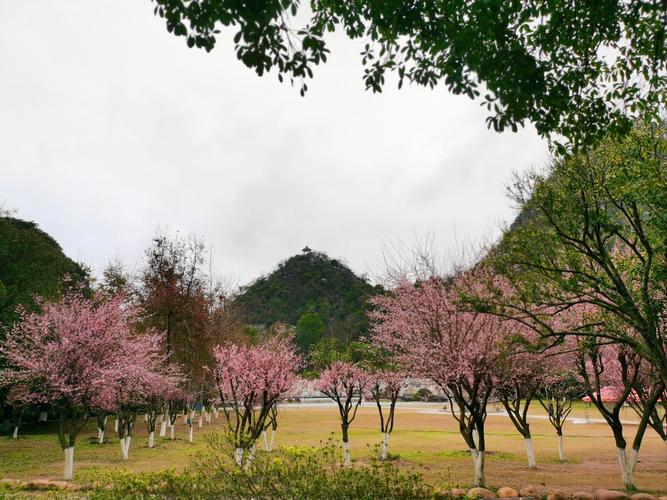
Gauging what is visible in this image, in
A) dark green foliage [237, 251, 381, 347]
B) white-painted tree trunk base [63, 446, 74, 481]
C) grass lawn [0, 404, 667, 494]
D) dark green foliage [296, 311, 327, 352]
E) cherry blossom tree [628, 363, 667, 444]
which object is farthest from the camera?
dark green foliage [237, 251, 381, 347]

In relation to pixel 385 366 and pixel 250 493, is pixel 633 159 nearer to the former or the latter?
pixel 250 493

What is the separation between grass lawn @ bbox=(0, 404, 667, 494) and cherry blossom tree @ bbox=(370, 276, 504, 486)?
1.94m

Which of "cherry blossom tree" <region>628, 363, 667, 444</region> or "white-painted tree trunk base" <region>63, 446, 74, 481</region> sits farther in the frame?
"white-painted tree trunk base" <region>63, 446, 74, 481</region>

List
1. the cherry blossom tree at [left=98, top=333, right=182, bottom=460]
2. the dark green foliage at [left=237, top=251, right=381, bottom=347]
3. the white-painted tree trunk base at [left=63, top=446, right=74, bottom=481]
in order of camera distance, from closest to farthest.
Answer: the white-painted tree trunk base at [left=63, top=446, right=74, bottom=481], the cherry blossom tree at [left=98, top=333, right=182, bottom=460], the dark green foliage at [left=237, top=251, right=381, bottom=347]

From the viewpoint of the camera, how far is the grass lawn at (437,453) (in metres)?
14.9

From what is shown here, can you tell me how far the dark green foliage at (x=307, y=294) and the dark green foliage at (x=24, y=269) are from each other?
58.8 metres

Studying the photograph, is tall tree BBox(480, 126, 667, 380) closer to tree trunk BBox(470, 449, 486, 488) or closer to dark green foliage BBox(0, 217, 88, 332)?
tree trunk BBox(470, 449, 486, 488)

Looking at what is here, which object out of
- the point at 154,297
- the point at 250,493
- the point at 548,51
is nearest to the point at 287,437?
the point at 154,297

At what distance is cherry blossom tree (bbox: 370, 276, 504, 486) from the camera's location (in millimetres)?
12312

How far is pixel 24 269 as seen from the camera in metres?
29.7

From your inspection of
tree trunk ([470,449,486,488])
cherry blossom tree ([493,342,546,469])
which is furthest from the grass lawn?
cherry blossom tree ([493,342,546,469])

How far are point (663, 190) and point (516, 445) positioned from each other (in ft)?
67.5

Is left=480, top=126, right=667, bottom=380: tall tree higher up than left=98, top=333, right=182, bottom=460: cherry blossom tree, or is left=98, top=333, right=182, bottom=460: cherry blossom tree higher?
left=480, top=126, right=667, bottom=380: tall tree

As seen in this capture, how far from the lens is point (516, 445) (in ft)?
82.9
